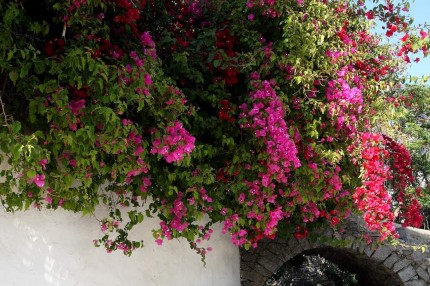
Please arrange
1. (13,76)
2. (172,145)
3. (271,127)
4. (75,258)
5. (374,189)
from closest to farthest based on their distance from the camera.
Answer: (13,76) → (172,145) → (75,258) → (271,127) → (374,189)

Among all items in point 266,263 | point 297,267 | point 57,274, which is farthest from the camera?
point 297,267

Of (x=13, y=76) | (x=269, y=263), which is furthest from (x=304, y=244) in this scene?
(x=13, y=76)

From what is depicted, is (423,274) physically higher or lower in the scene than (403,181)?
lower

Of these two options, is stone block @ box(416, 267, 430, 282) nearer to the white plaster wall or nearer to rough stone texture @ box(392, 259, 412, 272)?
rough stone texture @ box(392, 259, 412, 272)

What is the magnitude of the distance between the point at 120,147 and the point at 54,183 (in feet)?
1.24

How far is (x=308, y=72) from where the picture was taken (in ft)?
10.8

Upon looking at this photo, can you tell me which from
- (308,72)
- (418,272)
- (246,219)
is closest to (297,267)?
(418,272)

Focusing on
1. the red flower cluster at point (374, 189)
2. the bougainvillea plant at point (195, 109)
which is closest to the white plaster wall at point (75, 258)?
the bougainvillea plant at point (195, 109)

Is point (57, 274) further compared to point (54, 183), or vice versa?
point (57, 274)

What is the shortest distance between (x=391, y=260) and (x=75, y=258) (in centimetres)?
355

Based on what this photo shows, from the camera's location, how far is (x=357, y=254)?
17.8 feet

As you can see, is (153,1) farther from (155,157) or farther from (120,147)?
(120,147)

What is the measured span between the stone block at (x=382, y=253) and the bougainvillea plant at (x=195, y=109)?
4.46ft

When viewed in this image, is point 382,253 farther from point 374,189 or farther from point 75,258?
point 75,258
